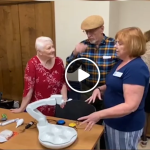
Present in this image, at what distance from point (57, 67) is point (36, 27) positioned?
1236mm

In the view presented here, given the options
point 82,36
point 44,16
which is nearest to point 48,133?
point 82,36

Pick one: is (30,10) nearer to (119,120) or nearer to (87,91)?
(87,91)

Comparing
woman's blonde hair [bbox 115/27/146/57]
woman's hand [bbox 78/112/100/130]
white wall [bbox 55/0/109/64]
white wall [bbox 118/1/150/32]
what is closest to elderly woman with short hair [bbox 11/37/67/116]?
woman's hand [bbox 78/112/100/130]

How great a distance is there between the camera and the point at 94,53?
5.86 ft

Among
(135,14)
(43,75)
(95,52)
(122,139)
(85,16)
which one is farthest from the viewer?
(135,14)

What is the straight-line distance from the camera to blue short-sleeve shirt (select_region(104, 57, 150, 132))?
1190 millimetres

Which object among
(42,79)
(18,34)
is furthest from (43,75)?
(18,34)

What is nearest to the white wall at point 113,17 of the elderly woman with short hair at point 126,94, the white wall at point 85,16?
the white wall at point 85,16

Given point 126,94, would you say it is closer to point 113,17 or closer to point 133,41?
point 133,41

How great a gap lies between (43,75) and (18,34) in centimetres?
147

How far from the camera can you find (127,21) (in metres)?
2.69

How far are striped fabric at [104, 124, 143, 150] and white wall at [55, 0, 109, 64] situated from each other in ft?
4.41

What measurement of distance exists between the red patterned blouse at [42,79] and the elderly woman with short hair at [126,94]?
0.46 meters
